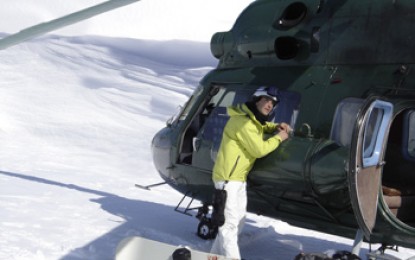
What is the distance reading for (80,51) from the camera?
2212 centimetres

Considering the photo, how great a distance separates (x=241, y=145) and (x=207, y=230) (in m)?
1.76

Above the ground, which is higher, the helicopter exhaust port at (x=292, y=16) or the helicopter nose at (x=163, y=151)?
the helicopter exhaust port at (x=292, y=16)

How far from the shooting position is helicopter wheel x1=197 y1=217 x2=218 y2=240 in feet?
18.4

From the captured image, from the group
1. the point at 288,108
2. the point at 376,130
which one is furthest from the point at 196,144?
the point at 376,130

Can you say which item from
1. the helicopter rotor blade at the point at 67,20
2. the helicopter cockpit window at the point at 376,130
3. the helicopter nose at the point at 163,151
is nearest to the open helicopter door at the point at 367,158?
the helicopter cockpit window at the point at 376,130

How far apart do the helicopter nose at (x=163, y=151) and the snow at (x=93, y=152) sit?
678 mm

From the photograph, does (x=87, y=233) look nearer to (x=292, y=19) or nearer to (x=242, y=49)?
(x=242, y=49)

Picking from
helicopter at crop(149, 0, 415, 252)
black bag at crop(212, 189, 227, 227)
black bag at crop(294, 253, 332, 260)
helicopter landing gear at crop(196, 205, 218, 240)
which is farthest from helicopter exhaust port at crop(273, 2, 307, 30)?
black bag at crop(294, 253, 332, 260)

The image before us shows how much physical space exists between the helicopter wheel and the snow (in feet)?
0.24

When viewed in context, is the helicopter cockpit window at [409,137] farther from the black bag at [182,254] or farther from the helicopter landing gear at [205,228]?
the black bag at [182,254]

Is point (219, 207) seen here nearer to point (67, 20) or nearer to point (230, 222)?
point (230, 222)

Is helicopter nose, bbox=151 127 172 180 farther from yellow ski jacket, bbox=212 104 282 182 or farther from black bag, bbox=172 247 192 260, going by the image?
black bag, bbox=172 247 192 260

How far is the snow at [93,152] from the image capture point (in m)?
5.56

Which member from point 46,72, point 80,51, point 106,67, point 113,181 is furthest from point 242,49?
point 80,51
